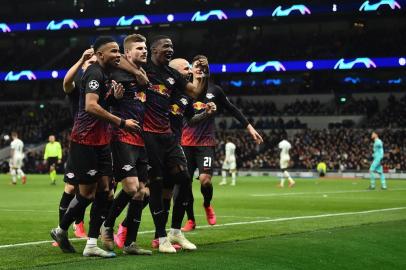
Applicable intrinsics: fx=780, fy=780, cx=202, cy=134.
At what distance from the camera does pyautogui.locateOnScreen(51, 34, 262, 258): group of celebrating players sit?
956cm

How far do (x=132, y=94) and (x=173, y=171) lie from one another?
1279 millimetres

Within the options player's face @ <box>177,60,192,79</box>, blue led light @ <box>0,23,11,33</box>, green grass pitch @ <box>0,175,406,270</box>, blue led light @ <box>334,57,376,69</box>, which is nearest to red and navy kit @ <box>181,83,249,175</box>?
green grass pitch @ <box>0,175,406,270</box>

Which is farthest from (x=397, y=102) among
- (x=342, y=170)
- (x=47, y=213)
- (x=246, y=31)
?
(x=47, y=213)

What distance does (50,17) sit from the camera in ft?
197

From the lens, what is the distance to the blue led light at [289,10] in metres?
51.2

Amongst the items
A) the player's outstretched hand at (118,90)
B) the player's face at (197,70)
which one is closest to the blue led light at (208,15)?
the player's face at (197,70)

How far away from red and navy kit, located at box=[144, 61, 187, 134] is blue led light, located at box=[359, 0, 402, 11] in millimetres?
40014

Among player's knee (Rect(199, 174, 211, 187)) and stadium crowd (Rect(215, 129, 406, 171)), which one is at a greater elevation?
stadium crowd (Rect(215, 129, 406, 171))

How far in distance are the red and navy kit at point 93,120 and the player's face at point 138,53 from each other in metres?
0.55

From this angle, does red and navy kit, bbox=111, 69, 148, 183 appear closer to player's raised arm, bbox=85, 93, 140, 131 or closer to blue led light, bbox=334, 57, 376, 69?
player's raised arm, bbox=85, 93, 140, 131

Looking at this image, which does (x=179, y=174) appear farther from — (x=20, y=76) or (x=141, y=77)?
(x=20, y=76)

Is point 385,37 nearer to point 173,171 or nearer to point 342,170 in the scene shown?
point 342,170

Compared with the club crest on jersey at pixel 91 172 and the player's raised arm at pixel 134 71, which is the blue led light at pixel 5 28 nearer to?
the player's raised arm at pixel 134 71

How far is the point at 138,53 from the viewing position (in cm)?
1002
